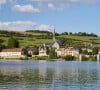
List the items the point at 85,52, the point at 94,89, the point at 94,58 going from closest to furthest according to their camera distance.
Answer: the point at 94,89 → the point at 94,58 → the point at 85,52

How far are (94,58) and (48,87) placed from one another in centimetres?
13392

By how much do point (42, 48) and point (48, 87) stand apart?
159940 mm

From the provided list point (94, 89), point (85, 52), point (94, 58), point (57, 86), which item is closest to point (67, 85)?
point (57, 86)

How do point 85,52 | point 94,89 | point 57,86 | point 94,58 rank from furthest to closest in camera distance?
point 85,52
point 94,58
point 57,86
point 94,89

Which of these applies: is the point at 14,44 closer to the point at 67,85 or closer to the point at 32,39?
the point at 32,39

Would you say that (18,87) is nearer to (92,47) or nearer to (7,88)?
(7,88)

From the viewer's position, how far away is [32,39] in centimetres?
19612

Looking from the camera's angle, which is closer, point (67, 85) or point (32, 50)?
point (67, 85)

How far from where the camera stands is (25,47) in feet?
652

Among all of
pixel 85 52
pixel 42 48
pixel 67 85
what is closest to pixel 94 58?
pixel 85 52

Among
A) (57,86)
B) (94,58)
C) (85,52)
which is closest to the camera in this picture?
(57,86)

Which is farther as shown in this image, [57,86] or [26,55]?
[26,55]

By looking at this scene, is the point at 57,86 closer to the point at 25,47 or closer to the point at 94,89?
the point at 94,89

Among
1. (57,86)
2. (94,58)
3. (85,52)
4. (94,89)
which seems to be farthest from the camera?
(85,52)
